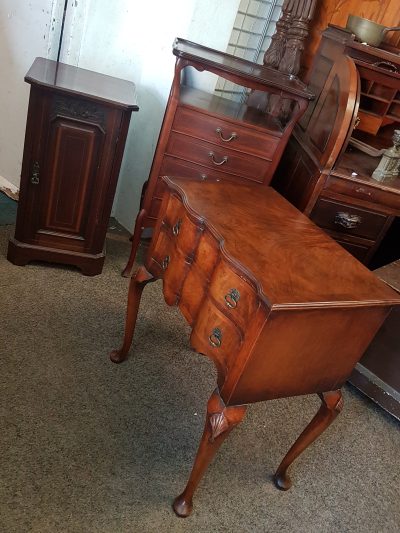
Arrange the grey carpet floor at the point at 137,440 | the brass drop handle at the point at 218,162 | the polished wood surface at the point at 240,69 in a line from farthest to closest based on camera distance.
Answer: the brass drop handle at the point at 218,162
the polished wood surface at the point at 240,69
the grey carpet floor at the point at 137,440

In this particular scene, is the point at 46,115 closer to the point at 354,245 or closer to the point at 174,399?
the point at 174,399

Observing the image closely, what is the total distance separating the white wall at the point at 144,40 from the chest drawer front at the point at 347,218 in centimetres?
89

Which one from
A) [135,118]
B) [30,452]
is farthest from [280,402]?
[135,118]

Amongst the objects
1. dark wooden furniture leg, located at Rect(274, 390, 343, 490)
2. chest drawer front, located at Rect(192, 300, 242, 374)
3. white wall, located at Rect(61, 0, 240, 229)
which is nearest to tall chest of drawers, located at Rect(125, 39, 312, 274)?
white wall, located at Rect(61, 0, 240, 229)

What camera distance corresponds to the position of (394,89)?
231cm

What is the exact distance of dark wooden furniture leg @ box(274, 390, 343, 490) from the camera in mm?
1509

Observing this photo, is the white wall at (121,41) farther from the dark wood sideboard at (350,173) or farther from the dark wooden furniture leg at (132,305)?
the dark wooden furniture leg at (132,305)

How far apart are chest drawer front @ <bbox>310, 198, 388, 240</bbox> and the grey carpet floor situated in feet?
2.44

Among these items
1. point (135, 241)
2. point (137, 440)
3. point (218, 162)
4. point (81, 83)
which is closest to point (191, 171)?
point (218, 162)

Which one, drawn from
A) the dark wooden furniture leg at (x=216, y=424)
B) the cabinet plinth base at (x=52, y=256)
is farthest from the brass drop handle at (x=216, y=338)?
the cabinet plinth base at (x=52, y=256)

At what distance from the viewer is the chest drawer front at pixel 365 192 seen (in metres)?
2.15

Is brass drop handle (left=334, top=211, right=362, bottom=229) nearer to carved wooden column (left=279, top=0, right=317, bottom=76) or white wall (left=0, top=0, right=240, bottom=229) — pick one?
carved wooden column (left=279, top=0, right=317, bottom=76)

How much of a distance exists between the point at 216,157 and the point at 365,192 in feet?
2.18

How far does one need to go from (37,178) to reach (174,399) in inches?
42.9
